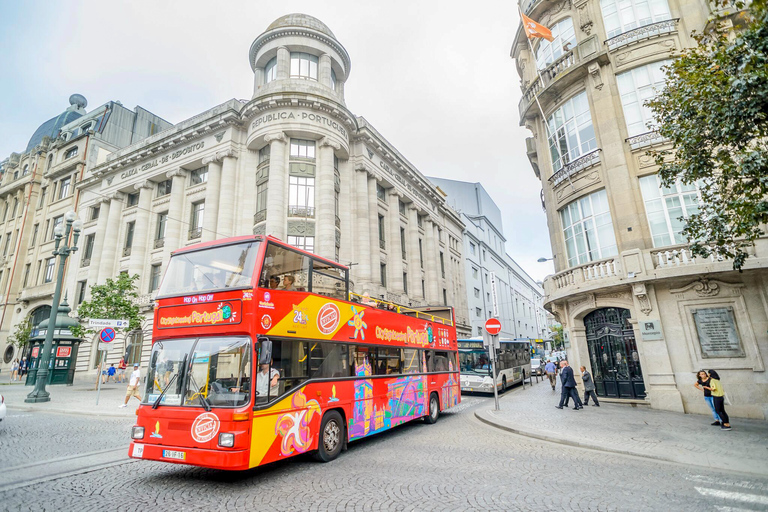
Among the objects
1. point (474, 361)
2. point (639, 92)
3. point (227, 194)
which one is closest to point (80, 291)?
point (227, 194)

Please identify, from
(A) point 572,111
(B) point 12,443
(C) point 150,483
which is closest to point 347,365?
(C) point 150,483

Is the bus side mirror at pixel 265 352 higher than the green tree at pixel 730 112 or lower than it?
lower

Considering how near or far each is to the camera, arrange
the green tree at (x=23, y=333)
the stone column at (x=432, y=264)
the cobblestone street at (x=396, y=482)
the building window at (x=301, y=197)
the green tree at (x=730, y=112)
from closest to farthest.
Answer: the cobblestone street at (x=396, y=482) < the green tree at (x=730, y=112) < the building window at (x=301, y=197) < the green tree at (x=23, y=333) < the stone column at (x=432, y=264)

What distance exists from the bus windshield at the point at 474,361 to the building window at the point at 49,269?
4186 centimetres

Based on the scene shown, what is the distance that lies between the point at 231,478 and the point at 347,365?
305 centimetres

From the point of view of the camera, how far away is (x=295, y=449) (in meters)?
6.86

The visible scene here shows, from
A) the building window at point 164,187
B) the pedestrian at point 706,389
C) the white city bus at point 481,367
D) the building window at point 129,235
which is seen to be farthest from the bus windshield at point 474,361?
the building window at point 129,235

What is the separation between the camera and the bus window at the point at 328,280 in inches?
319

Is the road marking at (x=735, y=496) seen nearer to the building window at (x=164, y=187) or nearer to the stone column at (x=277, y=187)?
the stone column at (x=277, y=187)

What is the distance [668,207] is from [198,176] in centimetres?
3212

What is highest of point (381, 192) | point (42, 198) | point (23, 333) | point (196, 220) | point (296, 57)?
point (296, 57)

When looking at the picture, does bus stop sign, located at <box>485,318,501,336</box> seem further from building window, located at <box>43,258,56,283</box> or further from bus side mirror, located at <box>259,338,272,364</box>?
building window, located at <box>43,258,56,283</box>

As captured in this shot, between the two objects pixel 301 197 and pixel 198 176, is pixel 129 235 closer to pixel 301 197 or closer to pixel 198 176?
pixel 198 176

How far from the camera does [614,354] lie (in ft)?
50.4
